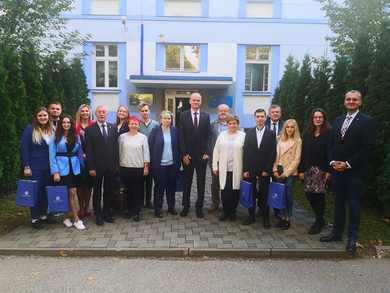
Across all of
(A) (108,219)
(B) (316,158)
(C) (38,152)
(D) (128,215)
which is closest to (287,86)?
(B) (316,158)

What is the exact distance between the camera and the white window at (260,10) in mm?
16062

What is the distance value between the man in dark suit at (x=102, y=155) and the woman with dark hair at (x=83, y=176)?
0.58 ft

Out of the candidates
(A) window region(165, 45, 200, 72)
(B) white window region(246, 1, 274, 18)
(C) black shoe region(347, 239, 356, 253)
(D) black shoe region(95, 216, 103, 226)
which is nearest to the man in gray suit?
(D) black shoe region(95, 216, 103, 226)

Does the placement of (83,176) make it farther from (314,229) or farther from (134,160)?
(314,229)

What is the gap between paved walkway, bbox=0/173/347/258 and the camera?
4461 millimetres

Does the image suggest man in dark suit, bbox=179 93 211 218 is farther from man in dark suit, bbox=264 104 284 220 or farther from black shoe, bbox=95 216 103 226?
black shoe, bbox=95 216 103 226

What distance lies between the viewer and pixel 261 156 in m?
5.28

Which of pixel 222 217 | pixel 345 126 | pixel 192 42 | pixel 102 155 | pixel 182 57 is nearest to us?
pixel 345 126

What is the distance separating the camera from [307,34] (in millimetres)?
16109

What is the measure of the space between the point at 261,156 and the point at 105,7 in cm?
1364

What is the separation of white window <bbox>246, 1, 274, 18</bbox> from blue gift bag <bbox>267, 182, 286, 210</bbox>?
13005mm

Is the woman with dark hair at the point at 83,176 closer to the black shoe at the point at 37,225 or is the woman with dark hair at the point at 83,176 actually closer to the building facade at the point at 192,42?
the black shoe at the point at 37,225

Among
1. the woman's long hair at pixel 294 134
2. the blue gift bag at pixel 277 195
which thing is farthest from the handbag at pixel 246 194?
the woman's long hair at pixel 294 134

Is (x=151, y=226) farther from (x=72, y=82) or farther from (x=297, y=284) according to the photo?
(x=72, y=82)
